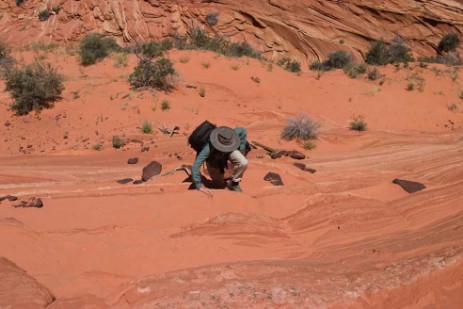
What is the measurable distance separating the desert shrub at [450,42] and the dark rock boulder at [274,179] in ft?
54.3

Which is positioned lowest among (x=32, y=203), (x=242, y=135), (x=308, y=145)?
(x=308, y=145)

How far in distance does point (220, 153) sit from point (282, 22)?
16419 millimetres

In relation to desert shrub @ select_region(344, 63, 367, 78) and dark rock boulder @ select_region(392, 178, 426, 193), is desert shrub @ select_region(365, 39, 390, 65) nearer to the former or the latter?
desert shrub @ select_region(344, 63, 367, 78)

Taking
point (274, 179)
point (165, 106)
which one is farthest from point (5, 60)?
point (274, 179)

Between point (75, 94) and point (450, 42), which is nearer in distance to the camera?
point (75, 94)

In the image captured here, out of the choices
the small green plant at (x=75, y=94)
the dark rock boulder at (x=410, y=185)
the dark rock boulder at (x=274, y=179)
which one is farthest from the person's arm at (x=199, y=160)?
the small green plant at (x=75, y=94)

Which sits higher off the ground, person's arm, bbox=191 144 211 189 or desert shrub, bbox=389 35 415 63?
person's arm, bbox=191 144 211 189

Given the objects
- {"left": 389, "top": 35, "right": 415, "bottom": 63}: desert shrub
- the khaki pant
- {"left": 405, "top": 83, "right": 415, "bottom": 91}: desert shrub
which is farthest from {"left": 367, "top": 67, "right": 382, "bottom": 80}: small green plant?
the khaki pant

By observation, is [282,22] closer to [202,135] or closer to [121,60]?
[121,60]

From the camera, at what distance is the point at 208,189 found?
539 centimetres

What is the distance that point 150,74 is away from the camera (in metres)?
12.1

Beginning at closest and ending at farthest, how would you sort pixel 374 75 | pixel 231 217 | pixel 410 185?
pixel 231 217 < pixel 410 185 < pixel 374 75

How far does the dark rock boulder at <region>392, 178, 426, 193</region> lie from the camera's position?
6.11 m

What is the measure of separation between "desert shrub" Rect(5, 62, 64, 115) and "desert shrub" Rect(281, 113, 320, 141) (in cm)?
631
